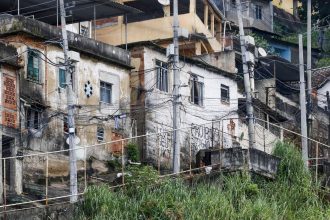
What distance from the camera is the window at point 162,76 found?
124ft

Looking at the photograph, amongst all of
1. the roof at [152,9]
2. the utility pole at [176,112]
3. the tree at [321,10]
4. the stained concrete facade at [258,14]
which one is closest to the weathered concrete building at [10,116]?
the utility pole at [176,112]


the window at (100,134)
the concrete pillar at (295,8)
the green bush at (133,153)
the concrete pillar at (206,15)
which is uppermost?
the concrete pillar at (295,8)

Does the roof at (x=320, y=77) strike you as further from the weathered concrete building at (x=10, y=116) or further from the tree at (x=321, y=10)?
the weathered concrete building at (x=10, y=116)

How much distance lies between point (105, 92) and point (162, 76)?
2.39m

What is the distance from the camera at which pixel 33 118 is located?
33.3m

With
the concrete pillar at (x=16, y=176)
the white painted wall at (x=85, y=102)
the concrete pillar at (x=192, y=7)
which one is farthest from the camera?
the concrete pillar at (x=192, y=7)

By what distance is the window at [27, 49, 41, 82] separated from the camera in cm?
3347

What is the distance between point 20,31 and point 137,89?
531cm

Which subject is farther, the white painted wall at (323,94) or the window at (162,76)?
the white painted wall at (323,94)

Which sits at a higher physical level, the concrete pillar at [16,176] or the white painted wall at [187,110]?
the white painted wall at [187,110]

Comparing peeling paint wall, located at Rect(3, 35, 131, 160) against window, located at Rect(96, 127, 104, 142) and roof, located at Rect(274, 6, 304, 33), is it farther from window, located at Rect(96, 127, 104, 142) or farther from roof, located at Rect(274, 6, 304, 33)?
roof, located at Rect(274, 6, 304, 33)

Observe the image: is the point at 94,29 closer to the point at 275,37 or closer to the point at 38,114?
the point at 38,114

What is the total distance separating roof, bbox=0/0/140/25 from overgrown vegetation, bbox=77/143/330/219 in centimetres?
792

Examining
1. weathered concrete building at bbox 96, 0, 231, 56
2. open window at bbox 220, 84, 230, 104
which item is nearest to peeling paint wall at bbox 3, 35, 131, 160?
weathered concrete building at bbox 96, 0, 231, 56
